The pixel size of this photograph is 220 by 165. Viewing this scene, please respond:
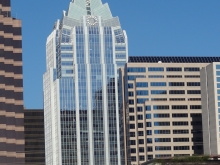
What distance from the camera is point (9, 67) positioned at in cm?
18762

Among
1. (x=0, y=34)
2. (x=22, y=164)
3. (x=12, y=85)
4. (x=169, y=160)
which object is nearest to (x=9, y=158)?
(x=22, y=164)

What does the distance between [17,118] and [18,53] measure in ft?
50.0

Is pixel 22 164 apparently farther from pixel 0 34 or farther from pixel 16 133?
pixel 0 34

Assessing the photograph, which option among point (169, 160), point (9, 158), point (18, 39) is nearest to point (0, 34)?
point (18, 39)

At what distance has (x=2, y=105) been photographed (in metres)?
184

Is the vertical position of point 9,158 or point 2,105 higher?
point 2,105

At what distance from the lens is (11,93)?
185500 mm

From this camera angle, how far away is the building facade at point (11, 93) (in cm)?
18012

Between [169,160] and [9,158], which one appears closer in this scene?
[169,160]

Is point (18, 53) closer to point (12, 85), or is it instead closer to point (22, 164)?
point (12, 85)

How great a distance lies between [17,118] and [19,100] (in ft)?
13.7

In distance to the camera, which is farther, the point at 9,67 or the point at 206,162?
the point at 9,67

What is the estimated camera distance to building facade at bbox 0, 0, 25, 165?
591 feet

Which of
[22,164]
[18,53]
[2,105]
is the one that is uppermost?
[18,53]
